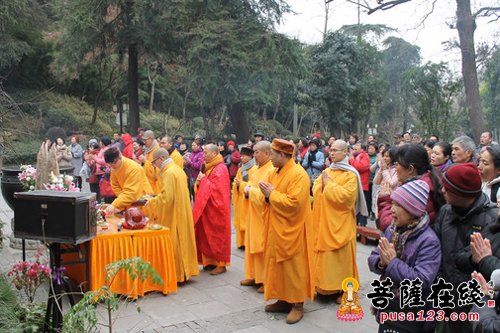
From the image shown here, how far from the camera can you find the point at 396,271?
2762 millimetres

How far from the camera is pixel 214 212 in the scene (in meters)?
6.52

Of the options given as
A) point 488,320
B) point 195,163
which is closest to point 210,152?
point 488,320

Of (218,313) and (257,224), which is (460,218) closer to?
(257,224)

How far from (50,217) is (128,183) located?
7.65ft

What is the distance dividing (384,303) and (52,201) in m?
2.62

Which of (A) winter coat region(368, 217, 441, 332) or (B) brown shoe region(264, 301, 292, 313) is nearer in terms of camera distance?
(A) winter coat region(368, 217, 441, 332)

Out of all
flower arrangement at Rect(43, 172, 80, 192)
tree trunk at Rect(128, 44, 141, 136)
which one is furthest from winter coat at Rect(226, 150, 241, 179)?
tree trunk at Rect(128, 44, 141, 136)

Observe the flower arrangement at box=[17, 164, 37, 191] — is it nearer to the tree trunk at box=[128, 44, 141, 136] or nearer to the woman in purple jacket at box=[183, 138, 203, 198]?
the woman in purple jacket at box=[183, 138, 203, 198]

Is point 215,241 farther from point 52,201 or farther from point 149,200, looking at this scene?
point 52,201

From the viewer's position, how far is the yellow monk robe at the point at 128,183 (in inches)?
243

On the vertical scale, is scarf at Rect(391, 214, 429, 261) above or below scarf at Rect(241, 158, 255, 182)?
below

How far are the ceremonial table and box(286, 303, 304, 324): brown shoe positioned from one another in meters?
1.54

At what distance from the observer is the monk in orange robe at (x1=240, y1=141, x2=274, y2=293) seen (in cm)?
514

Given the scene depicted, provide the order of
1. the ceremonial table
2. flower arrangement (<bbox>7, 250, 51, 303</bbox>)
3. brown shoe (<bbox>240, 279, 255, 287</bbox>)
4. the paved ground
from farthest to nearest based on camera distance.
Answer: brown shoe (<bbox>240, 279, 255, 287</bbox>), the ceremonial table, the paved ground, flower arrangement (<bbox>7, 250, 51, 303</bbox>)
